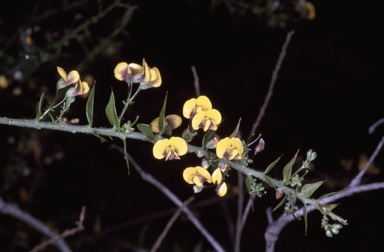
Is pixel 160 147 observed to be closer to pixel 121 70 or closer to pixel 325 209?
pixel 121 70

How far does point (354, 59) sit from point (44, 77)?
2447 mm

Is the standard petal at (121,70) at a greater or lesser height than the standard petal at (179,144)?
greater

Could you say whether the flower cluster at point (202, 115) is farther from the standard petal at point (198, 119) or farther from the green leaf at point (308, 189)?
the green leaf at point (308, 189)

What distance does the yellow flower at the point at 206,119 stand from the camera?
0.97 metres

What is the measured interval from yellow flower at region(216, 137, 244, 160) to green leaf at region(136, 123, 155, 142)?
0.45ft

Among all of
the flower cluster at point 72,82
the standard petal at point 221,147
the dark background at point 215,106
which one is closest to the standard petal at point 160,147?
the standard petal at point 221,147

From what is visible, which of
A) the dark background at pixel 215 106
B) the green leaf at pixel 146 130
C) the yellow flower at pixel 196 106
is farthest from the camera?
the dark background at pixel 215 106

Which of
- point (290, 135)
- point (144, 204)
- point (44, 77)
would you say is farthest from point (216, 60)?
point (44, 77)

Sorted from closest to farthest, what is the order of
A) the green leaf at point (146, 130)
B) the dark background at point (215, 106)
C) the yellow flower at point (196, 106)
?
the green leaf at point (146, 130), the yellow flower at point (196, 106), the dark background at point (215, 106)

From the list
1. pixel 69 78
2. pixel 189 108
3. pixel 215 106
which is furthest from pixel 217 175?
pixel 215 106

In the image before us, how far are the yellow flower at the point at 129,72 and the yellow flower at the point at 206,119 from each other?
166 mm

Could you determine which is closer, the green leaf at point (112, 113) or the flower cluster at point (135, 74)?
the green leaf at point (112, 113)

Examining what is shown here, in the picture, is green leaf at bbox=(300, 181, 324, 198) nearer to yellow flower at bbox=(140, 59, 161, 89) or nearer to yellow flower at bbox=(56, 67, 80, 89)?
yellow flower at bbox=(140, 59, 161, 89)

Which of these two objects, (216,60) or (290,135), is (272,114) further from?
(216,60)
